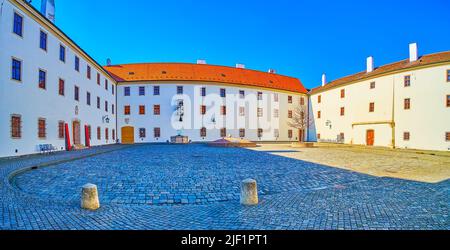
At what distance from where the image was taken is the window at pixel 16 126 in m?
15.1

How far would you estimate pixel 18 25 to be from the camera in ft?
51.6

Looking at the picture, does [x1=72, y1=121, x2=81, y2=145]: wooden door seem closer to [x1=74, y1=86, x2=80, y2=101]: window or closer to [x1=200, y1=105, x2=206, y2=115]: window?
[x1=74, y1=86, x2=80, y2=101]: window

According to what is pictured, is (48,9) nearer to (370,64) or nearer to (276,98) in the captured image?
(276,98)

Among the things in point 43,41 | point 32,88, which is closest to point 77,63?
point 43,41

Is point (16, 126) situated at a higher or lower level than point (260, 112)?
lower

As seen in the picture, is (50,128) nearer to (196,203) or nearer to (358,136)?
(196,203)

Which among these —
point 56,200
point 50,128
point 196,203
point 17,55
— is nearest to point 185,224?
point 196,203

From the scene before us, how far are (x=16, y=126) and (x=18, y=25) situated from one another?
6.28 meters

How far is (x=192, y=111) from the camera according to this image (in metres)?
37.6

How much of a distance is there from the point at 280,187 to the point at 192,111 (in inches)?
1204

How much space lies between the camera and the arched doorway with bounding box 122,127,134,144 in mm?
36031

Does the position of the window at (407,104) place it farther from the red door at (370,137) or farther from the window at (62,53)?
the window at (62,53)

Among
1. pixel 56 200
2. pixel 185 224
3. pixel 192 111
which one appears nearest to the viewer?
pixel 185 224

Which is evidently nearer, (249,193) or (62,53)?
(249,193)
